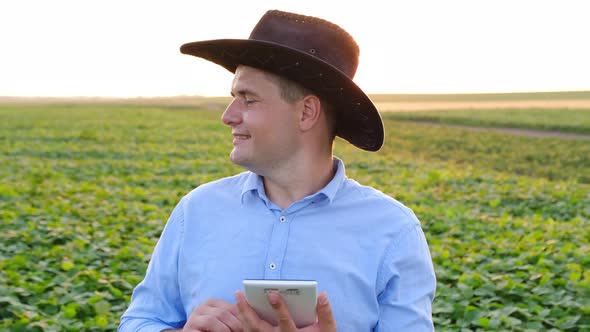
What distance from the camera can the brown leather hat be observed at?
2121 millimetres

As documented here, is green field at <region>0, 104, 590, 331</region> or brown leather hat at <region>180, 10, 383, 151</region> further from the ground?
brown leather hat at <region>180, 10, 383, 151</region>

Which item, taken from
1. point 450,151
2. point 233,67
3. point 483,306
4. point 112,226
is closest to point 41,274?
point 112,226

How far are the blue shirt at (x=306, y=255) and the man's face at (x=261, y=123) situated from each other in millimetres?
109

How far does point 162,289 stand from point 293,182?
52 centimetres

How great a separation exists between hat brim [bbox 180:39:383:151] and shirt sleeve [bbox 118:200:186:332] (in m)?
0.51

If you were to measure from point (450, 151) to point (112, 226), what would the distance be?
18.5 m

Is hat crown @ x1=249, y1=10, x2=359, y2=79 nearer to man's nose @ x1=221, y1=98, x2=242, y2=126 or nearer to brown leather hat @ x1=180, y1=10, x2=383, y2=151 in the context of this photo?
brown leather hat @ x1=180, y1=10, x2=383, y2=151

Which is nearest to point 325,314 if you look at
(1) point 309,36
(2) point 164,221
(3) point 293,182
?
(3) point 293,182

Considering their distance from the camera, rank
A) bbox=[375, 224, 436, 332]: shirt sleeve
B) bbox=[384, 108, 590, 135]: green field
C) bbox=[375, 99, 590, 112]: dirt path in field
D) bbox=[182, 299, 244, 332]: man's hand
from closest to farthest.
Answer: bbox=[182, 299, 244, 332]: man's hand
bbox=[375, 224, 436, 332]: shirt sleeve
bbox=[384, 108, 590, 135]: green field
bbox=[375, 99, 590, 112]: dirt path in field

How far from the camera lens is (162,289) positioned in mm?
2248

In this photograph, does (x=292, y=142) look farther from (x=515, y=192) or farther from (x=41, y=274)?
(x=515, y=192)

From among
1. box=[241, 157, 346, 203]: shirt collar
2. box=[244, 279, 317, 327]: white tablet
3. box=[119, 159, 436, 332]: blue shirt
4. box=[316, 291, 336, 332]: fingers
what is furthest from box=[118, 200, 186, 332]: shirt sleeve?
box=[316, 291, 336, 332]: fingers

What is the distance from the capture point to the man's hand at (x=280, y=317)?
1811mm

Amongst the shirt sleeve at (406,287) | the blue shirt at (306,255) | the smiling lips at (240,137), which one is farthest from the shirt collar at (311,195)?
the shirt sleeve at (406,287)
